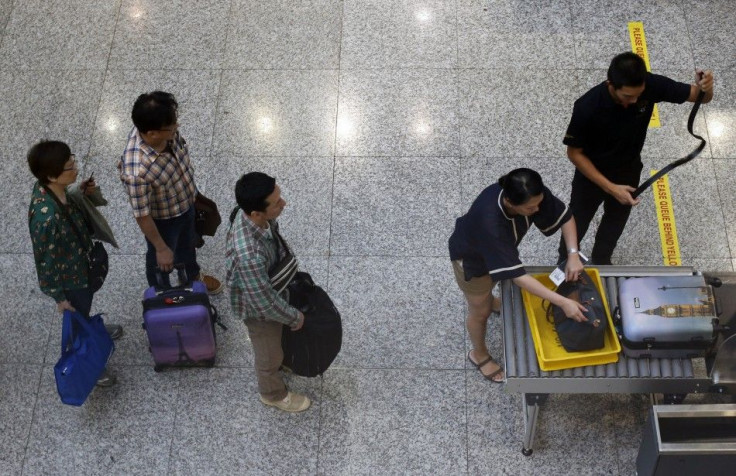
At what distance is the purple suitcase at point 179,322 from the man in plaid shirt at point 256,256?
484mm

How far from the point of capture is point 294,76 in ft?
19.6

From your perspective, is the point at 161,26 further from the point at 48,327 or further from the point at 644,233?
the point at 644,233

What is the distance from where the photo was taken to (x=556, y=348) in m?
3.74

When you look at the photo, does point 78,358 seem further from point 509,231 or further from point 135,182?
point 509,231

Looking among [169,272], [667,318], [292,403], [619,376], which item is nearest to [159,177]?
[169,272]

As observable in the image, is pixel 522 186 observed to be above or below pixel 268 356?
above

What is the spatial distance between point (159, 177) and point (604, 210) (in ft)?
8.11

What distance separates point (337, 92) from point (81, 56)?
201cm

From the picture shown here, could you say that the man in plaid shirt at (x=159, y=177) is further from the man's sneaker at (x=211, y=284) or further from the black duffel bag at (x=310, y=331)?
the black duffel bag at (x=310, y=331)

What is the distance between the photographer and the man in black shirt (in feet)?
12.5

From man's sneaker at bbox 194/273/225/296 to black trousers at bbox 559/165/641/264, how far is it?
2088mm

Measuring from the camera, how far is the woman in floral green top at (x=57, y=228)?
153 inches

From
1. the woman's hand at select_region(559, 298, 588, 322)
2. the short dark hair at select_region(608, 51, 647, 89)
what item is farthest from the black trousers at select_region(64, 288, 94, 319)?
the short dark hair at select_region(608, 51, 647, 89)

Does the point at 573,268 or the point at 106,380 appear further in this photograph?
the point at 106,380
